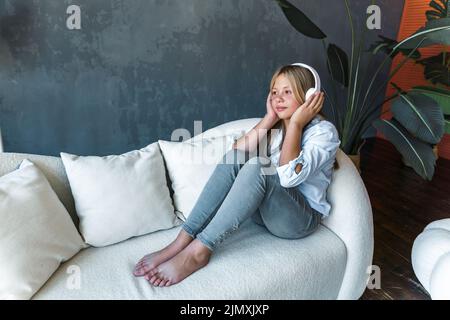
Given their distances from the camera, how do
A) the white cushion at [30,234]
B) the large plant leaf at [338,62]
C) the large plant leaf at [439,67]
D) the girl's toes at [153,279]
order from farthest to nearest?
the large plant leaf at [439,67], the large plant leaf at [338,62], the girl's toes at [153,279], the white cushion at [30,234]

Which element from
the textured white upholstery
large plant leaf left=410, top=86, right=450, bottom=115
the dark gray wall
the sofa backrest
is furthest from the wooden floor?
the sofa backrest

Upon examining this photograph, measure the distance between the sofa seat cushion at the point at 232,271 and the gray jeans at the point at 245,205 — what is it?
80 mm

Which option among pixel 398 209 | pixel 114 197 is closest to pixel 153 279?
pixel 114 197

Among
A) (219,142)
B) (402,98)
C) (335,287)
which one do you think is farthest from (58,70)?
(402,98)

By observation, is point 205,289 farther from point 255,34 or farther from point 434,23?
point 255,34

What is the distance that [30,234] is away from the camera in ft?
3.40

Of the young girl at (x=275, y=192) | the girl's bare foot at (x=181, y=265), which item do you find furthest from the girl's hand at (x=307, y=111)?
the girl's bare foot at (x=181, y=265)

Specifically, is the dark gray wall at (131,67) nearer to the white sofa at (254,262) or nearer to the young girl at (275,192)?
the white sofa at (254,262)

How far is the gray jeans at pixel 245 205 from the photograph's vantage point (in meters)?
1.18

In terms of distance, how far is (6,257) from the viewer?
954 mm

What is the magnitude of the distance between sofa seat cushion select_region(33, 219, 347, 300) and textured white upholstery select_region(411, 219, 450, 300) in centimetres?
30

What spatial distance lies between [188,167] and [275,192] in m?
0.44

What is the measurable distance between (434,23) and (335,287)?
1629 millimetres

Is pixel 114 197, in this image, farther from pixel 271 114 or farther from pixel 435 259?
pixel 435 259
